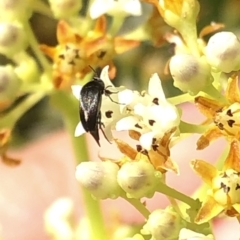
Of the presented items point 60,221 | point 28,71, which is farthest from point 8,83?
point 60,221

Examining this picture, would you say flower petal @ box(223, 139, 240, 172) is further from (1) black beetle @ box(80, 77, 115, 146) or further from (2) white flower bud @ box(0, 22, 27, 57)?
(2) white flower bud @ box(0, 22, 27, 57)

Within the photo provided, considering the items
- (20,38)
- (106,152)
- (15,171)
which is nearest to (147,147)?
(20,38)

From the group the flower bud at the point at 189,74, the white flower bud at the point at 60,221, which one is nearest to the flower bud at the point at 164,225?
the flower bud at the point at 189,74

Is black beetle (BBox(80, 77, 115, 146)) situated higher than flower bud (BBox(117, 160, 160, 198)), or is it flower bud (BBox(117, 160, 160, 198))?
black beetle (BBox(80, 77, 115, 146))

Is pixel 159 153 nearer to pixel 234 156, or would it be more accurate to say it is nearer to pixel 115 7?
pixel 234 156

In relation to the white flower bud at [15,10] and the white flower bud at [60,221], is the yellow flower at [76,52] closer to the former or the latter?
the white flower bud at [15,10]

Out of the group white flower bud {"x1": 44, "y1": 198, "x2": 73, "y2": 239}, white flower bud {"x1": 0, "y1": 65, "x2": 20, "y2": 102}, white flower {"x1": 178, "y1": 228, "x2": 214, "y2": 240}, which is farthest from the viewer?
white flower bud {"x1": 44, "y1": 198, "x2": 73, "y2": 239}

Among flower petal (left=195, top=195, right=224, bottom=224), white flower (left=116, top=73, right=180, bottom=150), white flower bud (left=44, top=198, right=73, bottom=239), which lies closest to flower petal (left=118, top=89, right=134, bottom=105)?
white flower (left=116, top=73, right=180, bottom=150)
